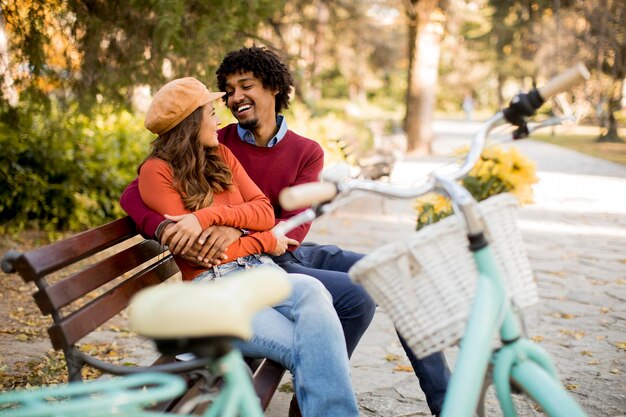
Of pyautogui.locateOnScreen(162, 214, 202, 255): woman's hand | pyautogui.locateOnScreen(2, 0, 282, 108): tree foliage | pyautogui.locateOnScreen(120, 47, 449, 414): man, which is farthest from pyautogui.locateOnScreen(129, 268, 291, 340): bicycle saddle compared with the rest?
pyautogui.locateOnScreen(2, 0, 282, 108): tree foliage

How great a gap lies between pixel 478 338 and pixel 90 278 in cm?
140

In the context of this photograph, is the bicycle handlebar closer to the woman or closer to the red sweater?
the woman

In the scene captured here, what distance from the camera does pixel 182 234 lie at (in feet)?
8.39

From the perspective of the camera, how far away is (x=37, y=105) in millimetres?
5812

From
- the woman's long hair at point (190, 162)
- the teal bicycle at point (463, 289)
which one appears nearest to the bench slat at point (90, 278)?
the woman's long hair at point (190, 162)

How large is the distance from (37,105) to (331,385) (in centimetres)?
457

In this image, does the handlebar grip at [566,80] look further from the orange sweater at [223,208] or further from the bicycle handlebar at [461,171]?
the orange sweater at [223,208]

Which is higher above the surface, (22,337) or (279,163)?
(279,163)

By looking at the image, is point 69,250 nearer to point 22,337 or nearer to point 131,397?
point 131,397

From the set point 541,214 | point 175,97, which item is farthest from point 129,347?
point 541,214

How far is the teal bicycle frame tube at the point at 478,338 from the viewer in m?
1.79

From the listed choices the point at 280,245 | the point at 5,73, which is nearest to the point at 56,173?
the point at 5,73

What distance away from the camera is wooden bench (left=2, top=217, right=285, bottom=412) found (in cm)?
207

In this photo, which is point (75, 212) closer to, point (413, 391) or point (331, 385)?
point (413, 391)
